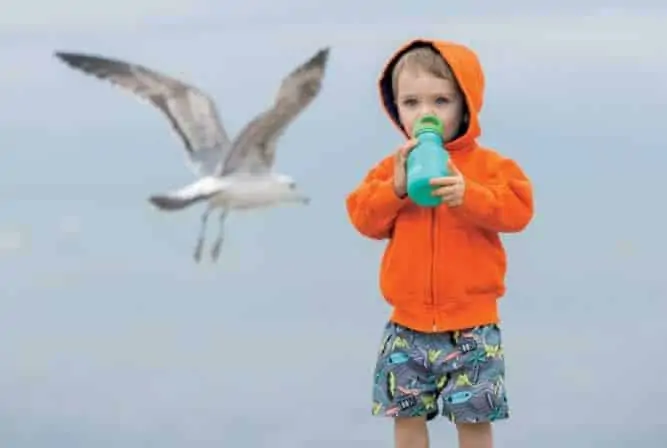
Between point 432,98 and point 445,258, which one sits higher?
point 432,98

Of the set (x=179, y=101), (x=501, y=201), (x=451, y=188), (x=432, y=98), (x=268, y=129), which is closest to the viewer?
(x=451, y=188)

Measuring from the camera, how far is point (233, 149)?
4527mm

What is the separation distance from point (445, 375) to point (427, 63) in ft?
2.36

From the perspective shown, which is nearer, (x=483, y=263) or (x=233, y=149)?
(x=483, y=263)

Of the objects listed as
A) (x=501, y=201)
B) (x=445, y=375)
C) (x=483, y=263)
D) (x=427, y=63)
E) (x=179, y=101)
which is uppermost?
(x=179, y=101)

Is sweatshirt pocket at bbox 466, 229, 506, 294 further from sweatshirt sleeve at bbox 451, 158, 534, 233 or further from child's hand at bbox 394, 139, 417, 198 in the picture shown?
child's hand at bbox 394, 139, 417, 198

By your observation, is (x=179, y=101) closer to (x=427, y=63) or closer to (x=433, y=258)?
(x=427, y=63)

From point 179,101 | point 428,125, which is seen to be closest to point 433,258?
point 428,125

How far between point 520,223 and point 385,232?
317 mm

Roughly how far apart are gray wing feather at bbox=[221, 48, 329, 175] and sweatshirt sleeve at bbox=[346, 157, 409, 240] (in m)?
0.72

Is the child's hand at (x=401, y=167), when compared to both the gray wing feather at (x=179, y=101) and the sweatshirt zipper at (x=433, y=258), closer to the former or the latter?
the sweatshirt zipper at (x=433, y=258)

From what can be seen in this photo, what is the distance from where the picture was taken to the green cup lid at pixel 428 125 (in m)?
3.67

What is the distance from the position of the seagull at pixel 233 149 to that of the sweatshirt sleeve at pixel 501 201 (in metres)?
0.70

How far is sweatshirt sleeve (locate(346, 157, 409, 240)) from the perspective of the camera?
371 cm
